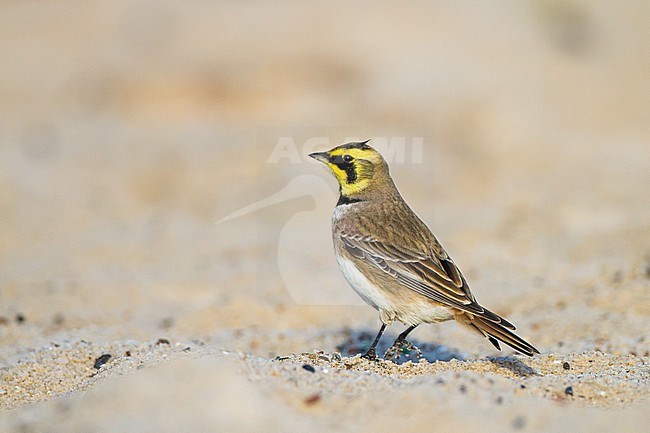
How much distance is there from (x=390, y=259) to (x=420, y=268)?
22cm

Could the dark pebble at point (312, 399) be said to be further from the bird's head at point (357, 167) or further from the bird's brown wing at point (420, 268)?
the bird's head at point (357, 167)

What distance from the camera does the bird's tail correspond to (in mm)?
4984

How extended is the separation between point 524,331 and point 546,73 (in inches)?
371

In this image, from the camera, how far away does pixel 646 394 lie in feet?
14.8

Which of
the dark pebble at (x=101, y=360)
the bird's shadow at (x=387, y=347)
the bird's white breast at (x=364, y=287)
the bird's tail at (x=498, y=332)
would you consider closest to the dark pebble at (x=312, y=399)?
the bird's tail at (x=498, y=332)

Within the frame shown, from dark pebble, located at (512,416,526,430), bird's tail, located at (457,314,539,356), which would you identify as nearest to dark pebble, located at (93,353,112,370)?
bird's tail, located at (457,314,539,356)

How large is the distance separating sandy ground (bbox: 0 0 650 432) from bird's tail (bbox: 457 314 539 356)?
0.69 ft

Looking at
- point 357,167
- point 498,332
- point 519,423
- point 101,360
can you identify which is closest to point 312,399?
point 519,423

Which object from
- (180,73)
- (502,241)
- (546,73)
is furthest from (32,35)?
(502,241)

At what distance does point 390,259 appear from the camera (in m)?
5.73

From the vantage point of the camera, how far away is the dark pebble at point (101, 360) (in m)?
5.65

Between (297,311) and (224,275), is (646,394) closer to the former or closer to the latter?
(297,311)

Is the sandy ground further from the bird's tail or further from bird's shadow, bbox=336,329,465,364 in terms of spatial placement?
the bird's tail

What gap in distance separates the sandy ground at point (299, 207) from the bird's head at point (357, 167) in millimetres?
1255
